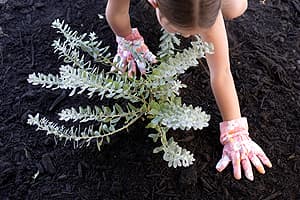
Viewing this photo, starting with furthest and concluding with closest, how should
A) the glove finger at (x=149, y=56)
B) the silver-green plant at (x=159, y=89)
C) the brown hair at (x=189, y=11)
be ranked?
the glove finger at (x=149, y=56) < the silver-green plant at (x=159, y=89) < the brown hair at (x=189, y=11)

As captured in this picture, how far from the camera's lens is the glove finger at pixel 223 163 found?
1.72 meters

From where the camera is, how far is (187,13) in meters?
1.29

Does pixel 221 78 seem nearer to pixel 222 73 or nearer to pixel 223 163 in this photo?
pixel 222 73

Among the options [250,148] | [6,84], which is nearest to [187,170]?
[250,148]

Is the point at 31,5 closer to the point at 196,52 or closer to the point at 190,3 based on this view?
the point at 196,52

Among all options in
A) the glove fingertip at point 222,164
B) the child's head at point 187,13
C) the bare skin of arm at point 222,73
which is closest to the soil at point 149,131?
the glove fingertip at point 222,164

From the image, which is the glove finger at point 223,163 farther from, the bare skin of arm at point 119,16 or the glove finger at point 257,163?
the bare skin of arm at point 119,16

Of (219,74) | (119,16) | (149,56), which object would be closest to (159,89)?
(219,74)

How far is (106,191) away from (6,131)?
1.32 ft

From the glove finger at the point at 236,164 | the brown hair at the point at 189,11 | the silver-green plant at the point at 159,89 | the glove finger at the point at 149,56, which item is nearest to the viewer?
the brown hair at the point at 189,11

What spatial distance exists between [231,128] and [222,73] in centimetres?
19

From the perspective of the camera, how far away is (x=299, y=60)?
78.9 inches

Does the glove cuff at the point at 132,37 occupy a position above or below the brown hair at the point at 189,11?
above

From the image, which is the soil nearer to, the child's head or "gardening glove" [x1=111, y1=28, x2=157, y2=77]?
"gardening glove" [x1=111, y1=28, x2=157, y2=77]
